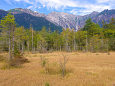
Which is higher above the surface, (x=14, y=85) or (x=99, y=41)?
(x=99, y=41)

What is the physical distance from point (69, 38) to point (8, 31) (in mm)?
33444

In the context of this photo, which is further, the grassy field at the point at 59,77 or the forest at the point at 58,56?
the forest at the point at 58,56

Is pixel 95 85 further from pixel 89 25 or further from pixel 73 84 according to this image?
pixel 89 25

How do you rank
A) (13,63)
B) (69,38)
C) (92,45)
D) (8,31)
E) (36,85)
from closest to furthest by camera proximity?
(36,85) → (13,63) → (8,31) → (92,45) → (69,38)

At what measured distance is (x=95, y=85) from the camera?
5660mm

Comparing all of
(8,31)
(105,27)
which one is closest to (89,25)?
(105,27)

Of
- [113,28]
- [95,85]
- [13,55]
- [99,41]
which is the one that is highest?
[113,28]

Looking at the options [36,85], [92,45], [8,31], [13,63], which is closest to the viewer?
[36,85]

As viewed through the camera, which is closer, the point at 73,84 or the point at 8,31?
the point at 73,84

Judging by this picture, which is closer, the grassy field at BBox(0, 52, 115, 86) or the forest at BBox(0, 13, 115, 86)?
the grassy field at BBox(0, 52, 115, 86)

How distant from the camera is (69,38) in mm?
46625

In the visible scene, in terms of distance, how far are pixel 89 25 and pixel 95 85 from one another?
164 ft

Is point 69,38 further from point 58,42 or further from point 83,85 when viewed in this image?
point 83,85

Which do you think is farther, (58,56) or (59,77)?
(58,56)
